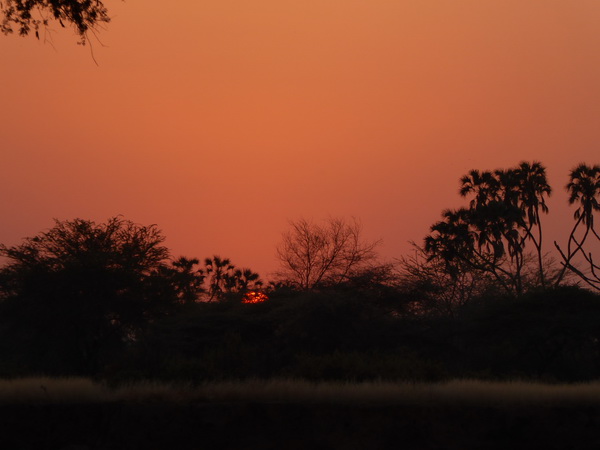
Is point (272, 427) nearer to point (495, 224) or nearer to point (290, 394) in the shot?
point (290, 394)

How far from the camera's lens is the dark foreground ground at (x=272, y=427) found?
707 inches

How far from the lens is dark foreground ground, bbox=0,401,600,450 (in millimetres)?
17969

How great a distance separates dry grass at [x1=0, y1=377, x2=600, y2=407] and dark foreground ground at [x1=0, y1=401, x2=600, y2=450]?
0.27 meters

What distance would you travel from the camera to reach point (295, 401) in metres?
18.7

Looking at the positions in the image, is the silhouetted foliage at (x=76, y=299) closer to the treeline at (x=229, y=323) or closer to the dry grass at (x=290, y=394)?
the treeline at (x=229, y=323)

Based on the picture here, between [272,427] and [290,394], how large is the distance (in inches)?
43.9

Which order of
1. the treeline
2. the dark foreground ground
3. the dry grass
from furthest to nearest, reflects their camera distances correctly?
the treeline < the dry grass < the dark foreground ground

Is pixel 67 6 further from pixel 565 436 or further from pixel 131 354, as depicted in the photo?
pixel 131 354

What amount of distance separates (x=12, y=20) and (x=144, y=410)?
9357mm

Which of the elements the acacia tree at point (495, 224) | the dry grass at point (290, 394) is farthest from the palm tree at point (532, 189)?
the dry grass at point (290, 394)

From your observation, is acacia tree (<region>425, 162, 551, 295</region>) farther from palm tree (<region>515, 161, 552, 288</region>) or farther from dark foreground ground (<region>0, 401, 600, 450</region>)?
dark foreground ground (<region>0, 401, 600, 450</region>)

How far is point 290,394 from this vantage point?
19.1 meters

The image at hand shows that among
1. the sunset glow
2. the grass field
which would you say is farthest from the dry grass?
the sunset glow

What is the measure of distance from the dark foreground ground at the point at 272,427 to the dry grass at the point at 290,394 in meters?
0.27
